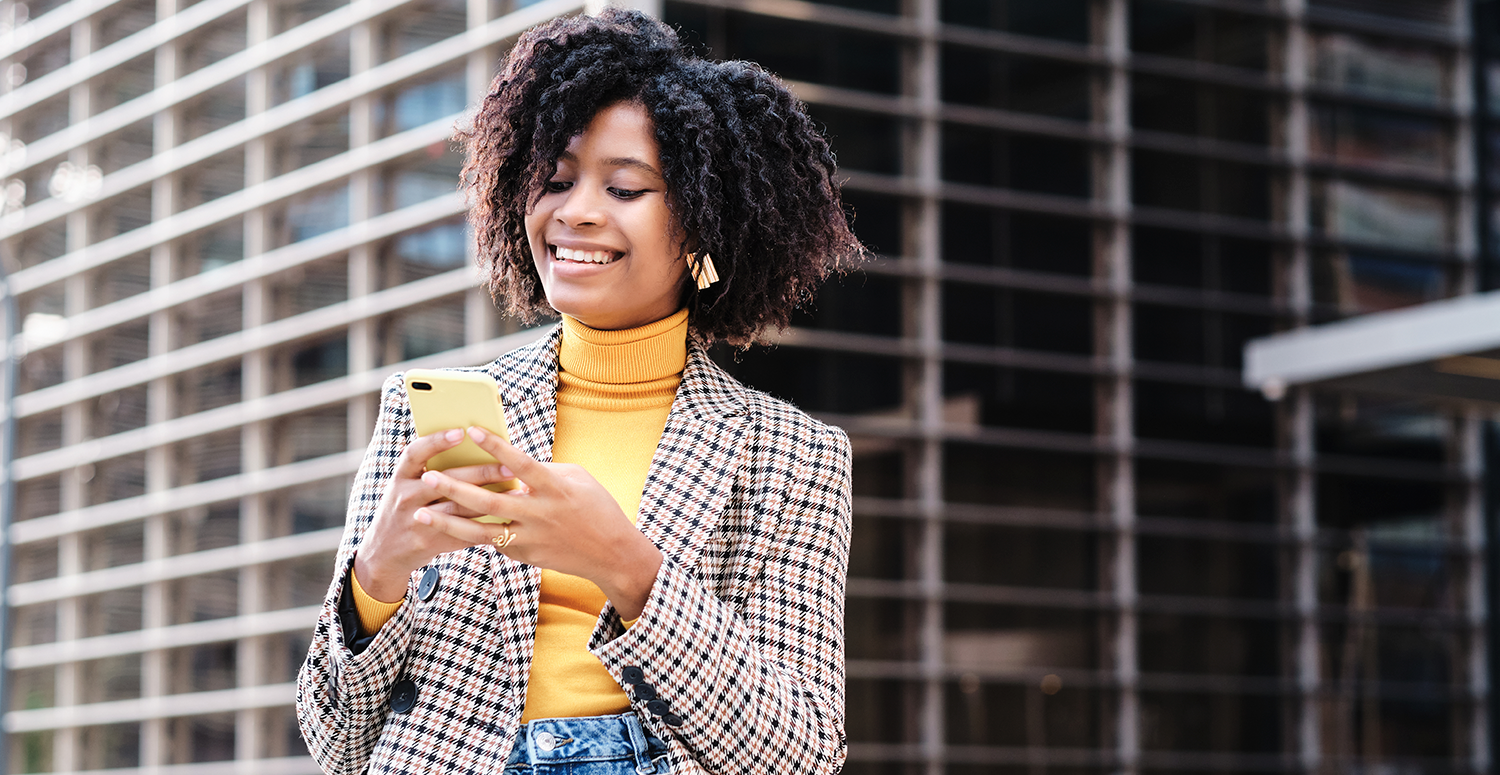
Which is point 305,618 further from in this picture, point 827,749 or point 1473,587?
point 827,749

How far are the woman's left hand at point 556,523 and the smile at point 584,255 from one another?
1.26 ft

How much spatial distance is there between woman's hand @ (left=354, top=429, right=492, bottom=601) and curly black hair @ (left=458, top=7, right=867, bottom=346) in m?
0.49

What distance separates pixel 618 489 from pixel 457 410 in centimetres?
44

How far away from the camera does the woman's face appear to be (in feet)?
6.36

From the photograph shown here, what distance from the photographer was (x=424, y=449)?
1.55 metres

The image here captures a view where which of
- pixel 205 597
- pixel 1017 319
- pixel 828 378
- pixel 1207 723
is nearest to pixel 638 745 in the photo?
pixel 828 378

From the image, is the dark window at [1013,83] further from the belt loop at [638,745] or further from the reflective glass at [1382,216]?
the belt loop at [638,745]

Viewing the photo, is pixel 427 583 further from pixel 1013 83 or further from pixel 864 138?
pixel 1013 83

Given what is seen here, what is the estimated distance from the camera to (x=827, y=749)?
188cm

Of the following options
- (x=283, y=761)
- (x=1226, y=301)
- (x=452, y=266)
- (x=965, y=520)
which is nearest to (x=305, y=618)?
(x=283, y=761)

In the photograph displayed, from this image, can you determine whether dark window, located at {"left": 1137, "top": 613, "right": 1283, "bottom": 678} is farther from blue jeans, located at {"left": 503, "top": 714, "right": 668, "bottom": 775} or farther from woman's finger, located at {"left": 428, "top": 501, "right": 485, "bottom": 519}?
woman's finger, located at {"left": 428, "top": 501, "right": 485, "bottom": 519}

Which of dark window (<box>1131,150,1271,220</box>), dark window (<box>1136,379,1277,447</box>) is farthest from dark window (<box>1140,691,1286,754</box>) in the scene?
dark window (<box>1131,150,1271,220</box>)

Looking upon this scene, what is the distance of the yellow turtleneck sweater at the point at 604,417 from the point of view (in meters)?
1.86

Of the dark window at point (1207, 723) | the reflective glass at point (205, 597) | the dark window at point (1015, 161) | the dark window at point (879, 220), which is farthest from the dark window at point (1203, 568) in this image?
the reflective glass at point (205, 597)
